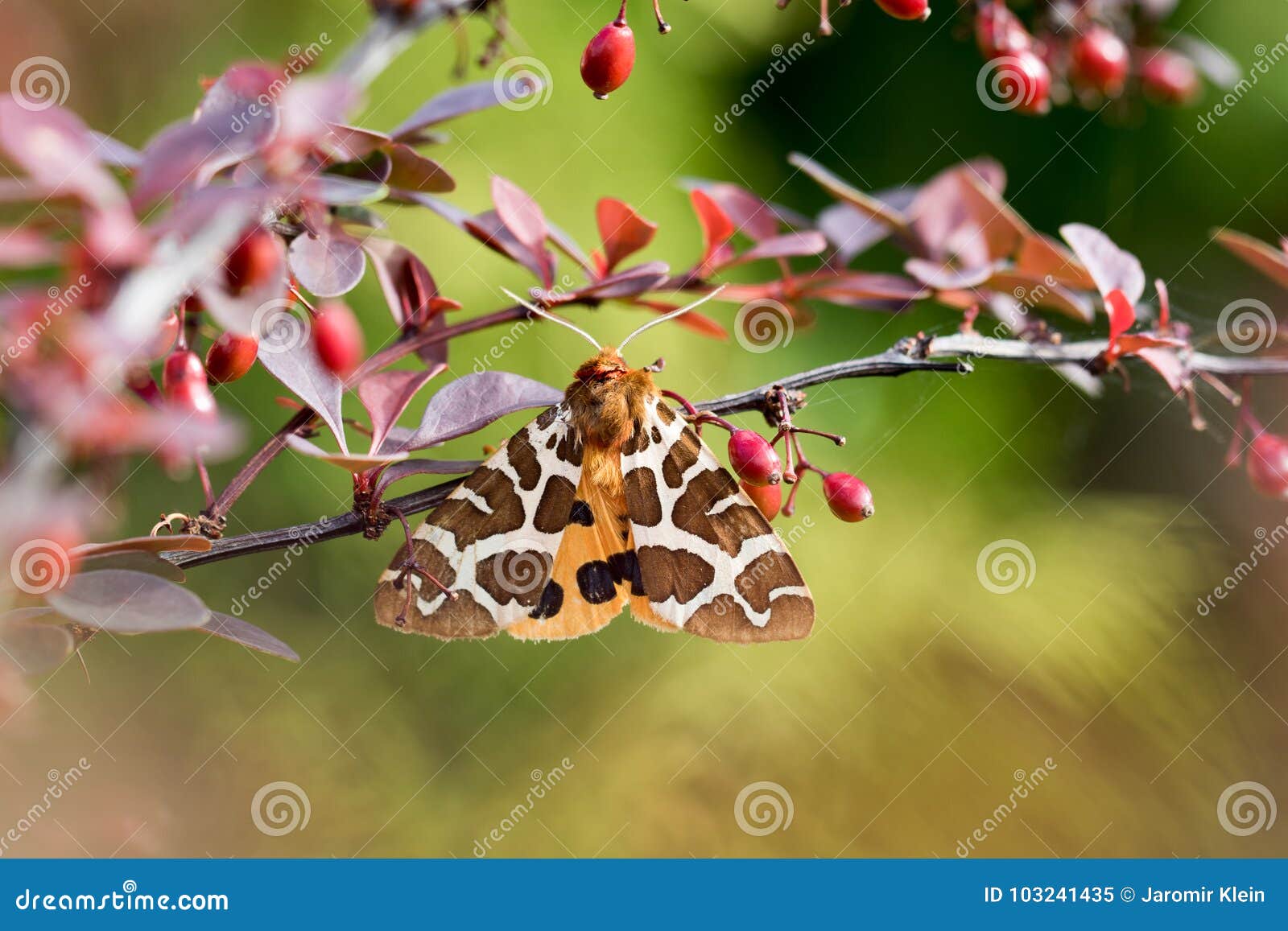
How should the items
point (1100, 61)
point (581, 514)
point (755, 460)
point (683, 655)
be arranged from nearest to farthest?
1. point (755, 460)
2. point (581, 514)
3. point (1100, 61)
4. point (683, 655)

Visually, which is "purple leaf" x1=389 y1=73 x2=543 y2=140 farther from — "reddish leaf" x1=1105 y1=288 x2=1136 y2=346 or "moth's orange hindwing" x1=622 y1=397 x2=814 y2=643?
"reddish leaf" x1=1105 y1=288 x2=1136 y2=346

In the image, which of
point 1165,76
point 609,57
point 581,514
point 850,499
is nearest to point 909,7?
point 609,57

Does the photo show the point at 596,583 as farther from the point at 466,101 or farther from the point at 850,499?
the point at 466,101

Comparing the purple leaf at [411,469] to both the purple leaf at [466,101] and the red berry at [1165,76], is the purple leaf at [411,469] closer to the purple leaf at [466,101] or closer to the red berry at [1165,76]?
the purple leaf at [466,101]

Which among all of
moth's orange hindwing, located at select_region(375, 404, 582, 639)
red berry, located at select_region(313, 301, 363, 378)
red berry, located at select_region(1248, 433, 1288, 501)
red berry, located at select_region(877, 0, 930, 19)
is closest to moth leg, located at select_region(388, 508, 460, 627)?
A: moth's orange hindwing, located at select_region(375, 404, 582, 639)

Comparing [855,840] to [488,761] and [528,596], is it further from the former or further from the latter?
[528,596]

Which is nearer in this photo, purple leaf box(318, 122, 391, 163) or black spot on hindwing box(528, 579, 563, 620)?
purple leaf box(318, 122, 391, 163)
